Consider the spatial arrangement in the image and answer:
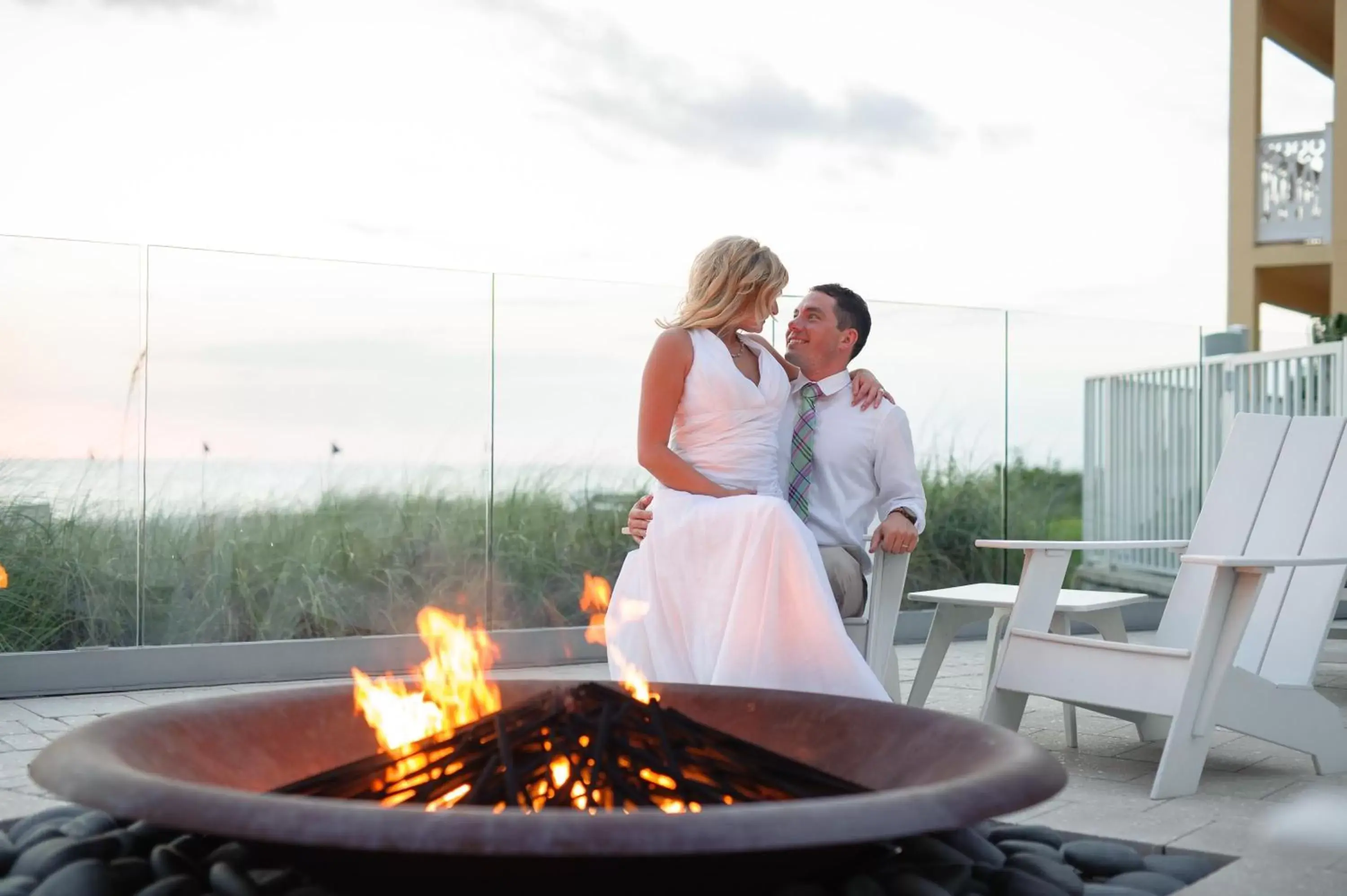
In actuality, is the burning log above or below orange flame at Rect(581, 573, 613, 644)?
above

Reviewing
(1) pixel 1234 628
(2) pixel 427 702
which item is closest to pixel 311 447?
(2) pixel 427 702

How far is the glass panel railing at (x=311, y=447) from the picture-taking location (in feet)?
18.0

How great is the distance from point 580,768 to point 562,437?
4.54 meters

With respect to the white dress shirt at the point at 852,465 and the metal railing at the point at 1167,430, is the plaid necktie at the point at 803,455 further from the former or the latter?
the metal railing at the point at 1167,430

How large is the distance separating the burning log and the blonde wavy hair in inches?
61.5

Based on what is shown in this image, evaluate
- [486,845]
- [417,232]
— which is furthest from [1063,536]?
[486,845]

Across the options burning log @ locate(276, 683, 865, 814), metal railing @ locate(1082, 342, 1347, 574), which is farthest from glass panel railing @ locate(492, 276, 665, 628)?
burning log @ locate(276, 683, 865, 814)

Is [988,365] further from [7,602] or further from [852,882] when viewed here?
[852,882]

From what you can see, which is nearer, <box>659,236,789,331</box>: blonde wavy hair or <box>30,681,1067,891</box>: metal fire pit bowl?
<box>30,681,1067,891</box>: metal fire pit bowl

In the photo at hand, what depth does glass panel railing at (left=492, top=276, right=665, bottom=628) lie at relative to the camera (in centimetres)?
628

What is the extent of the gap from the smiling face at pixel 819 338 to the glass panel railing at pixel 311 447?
96.2 inches

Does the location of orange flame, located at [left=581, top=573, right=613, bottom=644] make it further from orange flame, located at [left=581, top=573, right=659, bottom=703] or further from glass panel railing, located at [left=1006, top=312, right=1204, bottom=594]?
glass panel railing, located at [left=1006, top=312, right=1204, bottom=594]

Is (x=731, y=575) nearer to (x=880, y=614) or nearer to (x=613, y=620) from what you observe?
(x=613, y=620)

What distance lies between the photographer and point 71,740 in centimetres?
188
